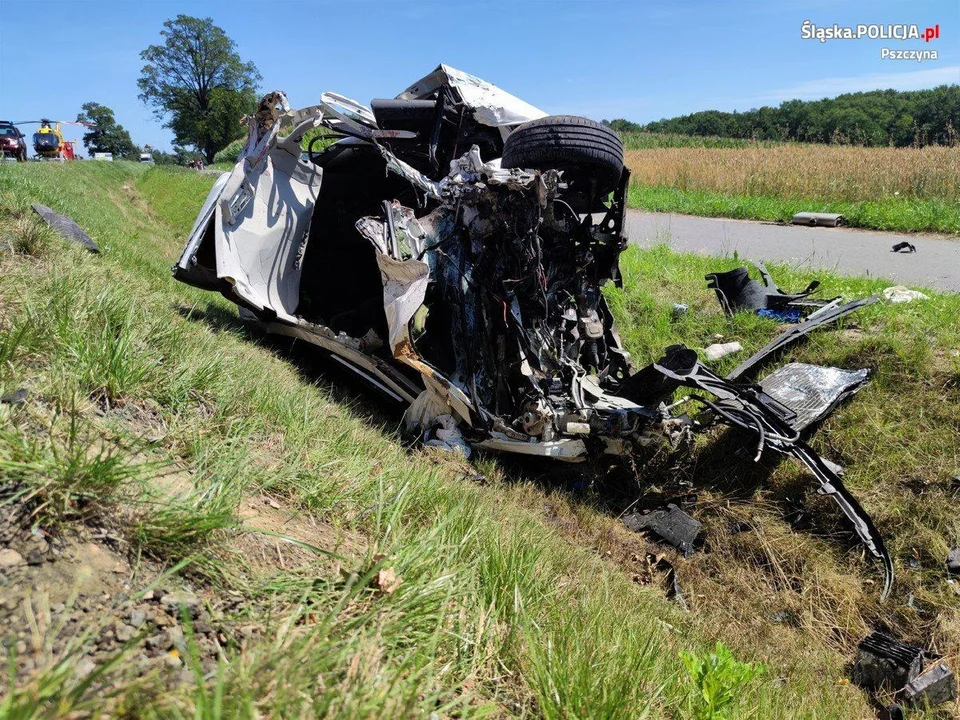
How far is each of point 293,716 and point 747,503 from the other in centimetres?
407

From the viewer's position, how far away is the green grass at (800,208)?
Result: 10016 mm

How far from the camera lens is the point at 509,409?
441cm

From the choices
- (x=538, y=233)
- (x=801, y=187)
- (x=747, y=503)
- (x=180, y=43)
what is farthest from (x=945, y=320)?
(x=180, y=43)

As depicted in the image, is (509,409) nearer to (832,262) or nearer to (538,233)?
(538,233)

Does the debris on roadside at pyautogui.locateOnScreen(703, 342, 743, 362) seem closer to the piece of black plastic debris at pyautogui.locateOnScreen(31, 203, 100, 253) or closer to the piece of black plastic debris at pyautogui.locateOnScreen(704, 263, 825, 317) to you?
the piece of black plastic debris at pyautogui.locateOnScreen(704, 263, 825, 317)

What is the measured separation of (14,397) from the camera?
206 cm

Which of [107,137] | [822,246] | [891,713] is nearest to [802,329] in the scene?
[891,713]

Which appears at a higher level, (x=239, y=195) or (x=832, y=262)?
(x=239, y=195)

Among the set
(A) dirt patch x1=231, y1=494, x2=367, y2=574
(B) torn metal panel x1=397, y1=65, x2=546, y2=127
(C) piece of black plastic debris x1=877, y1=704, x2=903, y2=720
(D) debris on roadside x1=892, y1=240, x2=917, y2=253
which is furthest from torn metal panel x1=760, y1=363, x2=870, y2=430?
(D) debris on roadside x1=892, y1=240, x2=917, y2=253

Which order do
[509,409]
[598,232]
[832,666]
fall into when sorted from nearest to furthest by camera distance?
[832,666]
[509,409]
[598,232]

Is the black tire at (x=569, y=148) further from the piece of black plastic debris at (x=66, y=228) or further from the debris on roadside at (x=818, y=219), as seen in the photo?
the debris on roadside at (x=818, y=219)

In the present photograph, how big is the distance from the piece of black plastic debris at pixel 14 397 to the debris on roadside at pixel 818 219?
39.8ft

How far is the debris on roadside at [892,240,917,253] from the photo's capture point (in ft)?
27.2

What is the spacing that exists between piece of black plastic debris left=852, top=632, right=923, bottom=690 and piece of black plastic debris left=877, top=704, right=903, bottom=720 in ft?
0.29
